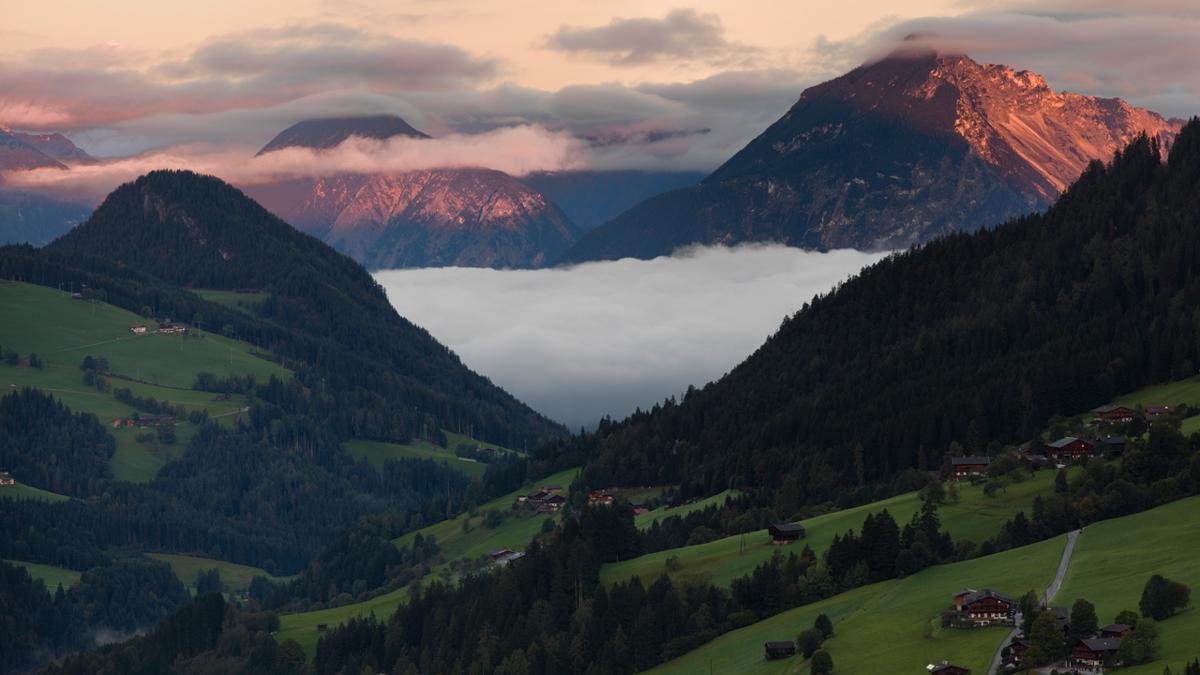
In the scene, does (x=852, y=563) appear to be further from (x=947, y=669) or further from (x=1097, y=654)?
(x=1097, y=654)

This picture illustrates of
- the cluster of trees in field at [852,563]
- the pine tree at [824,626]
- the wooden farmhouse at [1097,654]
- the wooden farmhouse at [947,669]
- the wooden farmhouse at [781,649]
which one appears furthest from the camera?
the cluster of trees in field at [852,563]

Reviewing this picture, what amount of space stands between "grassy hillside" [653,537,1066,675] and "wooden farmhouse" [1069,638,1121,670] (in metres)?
7.87

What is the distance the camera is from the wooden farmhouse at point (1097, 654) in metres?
137

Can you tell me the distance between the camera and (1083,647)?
5463 inches

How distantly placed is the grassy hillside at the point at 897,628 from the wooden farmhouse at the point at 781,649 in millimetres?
975

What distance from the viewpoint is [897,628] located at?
163m

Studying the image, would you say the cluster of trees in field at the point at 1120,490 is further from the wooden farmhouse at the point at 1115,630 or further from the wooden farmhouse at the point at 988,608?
the wooden farmhouse at the point at 1115,630

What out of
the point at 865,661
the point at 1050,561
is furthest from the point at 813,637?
the point at 1050,561

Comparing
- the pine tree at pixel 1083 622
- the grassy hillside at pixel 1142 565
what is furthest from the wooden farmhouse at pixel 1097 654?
the grassy hillside at pixel 1142 565

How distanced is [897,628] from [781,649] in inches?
431

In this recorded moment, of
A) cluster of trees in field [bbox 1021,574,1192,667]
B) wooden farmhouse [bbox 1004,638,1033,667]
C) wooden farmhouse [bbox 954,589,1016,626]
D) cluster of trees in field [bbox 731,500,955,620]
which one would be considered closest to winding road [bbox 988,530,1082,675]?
wooden farmhouse [bbox 1004,638,1033,667]

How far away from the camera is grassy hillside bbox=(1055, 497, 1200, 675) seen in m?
136

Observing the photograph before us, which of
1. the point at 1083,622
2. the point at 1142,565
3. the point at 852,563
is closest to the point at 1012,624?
the point at 1083,622

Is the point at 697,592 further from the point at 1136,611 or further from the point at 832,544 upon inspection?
the point at 1136,611
